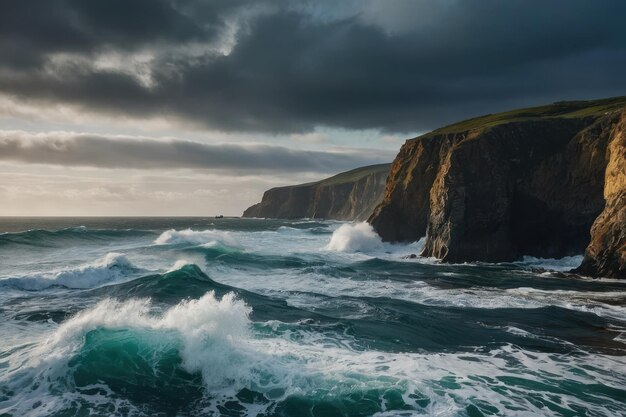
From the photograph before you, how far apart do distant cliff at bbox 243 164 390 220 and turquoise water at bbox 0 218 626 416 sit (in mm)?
114239

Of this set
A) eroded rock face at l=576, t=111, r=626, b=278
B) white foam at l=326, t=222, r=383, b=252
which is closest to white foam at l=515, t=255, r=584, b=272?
eroded rock face at l=576, t=111, r=626, b=278

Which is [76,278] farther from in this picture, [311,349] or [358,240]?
[358,240]

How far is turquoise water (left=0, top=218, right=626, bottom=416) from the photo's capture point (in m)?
9.95

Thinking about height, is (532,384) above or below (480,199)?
below

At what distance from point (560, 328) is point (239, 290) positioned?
15.1 metres

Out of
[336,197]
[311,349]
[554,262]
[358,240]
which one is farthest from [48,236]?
[336,197]

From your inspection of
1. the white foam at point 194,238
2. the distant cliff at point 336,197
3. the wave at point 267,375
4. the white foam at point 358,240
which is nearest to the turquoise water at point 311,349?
the wave at point 267,375

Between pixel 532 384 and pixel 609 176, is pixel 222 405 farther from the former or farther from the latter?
pixel 609 176

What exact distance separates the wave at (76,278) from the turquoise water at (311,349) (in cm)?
15

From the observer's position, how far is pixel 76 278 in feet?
84.6

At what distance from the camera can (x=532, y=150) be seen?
129 feet

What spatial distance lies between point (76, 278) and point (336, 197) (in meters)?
146

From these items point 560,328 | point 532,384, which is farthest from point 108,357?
point 560,328

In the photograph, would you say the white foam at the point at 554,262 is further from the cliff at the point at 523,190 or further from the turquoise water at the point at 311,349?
the turquoise water at the point at 311,349
